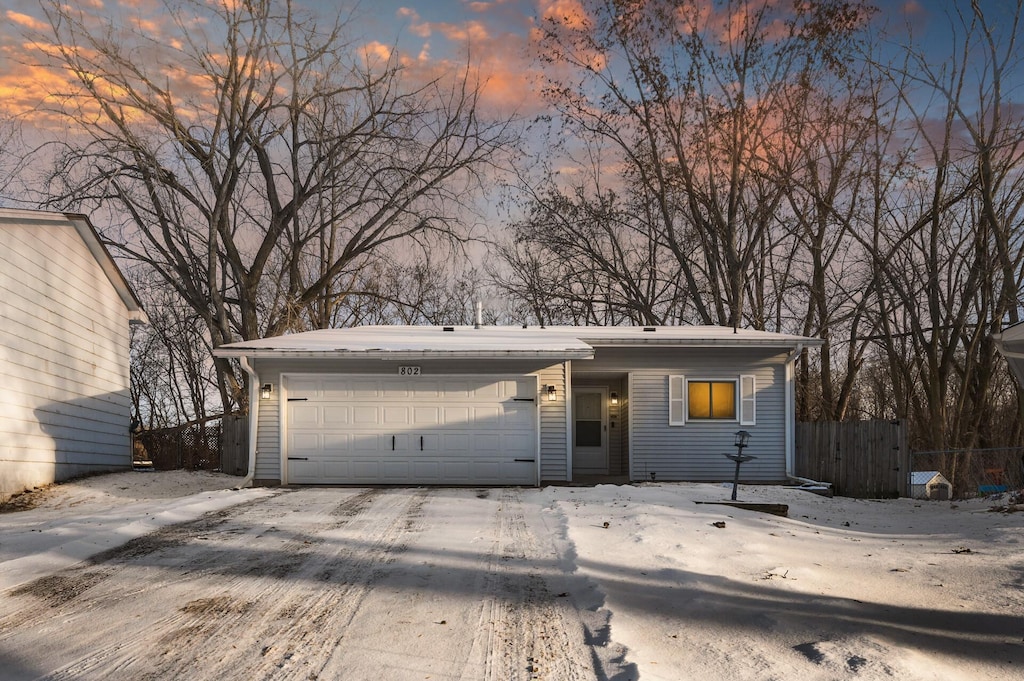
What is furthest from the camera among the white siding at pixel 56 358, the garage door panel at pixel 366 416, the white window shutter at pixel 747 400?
the white window shutter at pixel 747 400

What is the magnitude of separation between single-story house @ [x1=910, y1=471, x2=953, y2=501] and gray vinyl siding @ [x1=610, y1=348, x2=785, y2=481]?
103 inches

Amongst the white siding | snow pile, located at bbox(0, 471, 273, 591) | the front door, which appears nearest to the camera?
snow pile, located at bbox(0, 471, 273, 591)

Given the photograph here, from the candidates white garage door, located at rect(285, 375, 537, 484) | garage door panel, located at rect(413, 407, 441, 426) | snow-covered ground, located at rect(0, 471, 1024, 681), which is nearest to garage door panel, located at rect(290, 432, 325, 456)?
white garage door, located at rect(285, 375, 537, 484)

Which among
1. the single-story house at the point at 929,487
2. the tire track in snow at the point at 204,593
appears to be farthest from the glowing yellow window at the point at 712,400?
the tire track in snow at the point at 204,593

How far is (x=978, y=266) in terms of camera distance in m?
20.4

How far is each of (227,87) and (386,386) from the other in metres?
11.5

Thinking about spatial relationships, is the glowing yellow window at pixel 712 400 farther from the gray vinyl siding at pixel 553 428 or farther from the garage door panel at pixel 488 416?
the garage door panel at pixel 488 416

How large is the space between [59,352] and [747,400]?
12918 mm

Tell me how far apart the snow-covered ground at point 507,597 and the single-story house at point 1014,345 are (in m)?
3.43

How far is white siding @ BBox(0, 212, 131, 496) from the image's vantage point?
12.1 m

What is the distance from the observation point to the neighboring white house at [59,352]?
12.1 meters

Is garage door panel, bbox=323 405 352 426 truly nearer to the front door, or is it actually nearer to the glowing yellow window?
the front door

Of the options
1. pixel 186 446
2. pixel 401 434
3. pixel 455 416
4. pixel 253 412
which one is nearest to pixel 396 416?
pixel 401 434

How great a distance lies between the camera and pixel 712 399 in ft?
46.6
